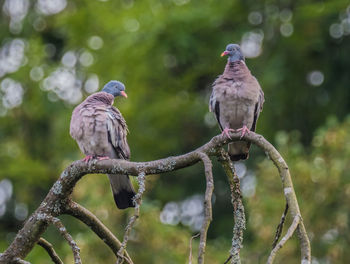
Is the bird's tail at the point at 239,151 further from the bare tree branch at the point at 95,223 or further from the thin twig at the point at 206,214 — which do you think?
the thin twig at the point at 206,214

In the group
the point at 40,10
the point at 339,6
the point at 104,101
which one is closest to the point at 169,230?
the point at 104,101

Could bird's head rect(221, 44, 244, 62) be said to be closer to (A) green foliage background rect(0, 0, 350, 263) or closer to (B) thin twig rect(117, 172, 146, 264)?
(B) thin twig rect(117, 172, 146, 264)

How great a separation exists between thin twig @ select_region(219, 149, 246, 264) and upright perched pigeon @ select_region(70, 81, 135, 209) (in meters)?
1.91

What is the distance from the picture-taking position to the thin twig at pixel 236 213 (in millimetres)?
3047

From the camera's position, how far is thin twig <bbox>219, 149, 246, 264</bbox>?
10.00 feet

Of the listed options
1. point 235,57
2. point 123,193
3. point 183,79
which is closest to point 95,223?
point 123,193

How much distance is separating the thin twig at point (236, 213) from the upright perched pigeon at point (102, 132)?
75.1 inches

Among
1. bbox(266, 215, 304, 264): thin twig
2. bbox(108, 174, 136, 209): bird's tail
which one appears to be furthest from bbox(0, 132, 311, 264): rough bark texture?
bbox(108, 174, 136, 209): bird's tail

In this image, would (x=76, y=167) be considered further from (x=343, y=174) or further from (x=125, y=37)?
(x=125, y=37)

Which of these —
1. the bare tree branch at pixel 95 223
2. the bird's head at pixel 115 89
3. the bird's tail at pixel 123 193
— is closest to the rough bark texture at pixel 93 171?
the bare tree branch at pixel 95 223

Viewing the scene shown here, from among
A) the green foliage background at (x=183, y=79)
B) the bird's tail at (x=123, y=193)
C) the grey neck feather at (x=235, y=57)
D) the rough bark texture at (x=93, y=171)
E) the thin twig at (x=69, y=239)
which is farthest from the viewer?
the green foliage background at (x=183, y=79)

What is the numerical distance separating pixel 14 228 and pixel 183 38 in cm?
445

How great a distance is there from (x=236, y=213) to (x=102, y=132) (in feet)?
7.77

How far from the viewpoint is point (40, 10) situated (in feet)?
51.1
